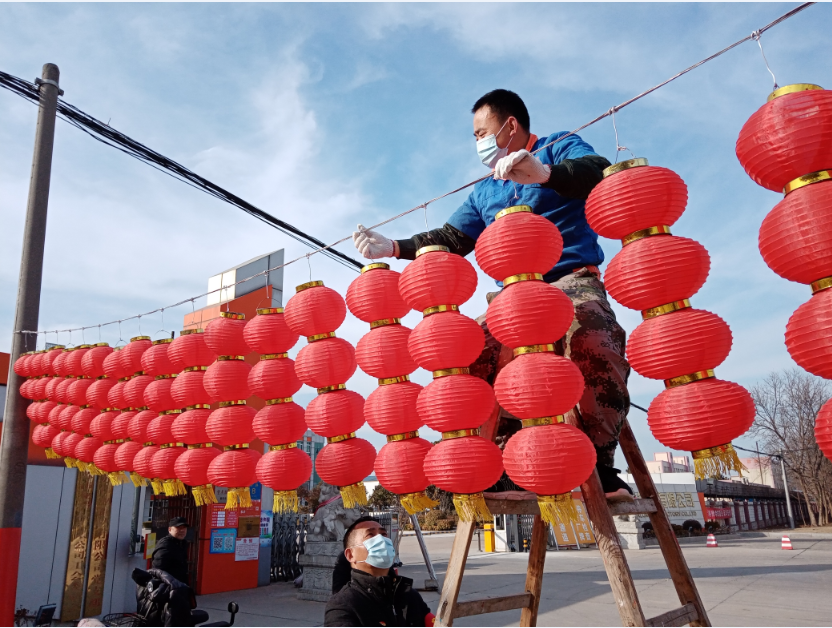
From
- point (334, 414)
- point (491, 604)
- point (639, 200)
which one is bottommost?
point (491, 604)

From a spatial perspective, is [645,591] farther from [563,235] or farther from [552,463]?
[552,463]

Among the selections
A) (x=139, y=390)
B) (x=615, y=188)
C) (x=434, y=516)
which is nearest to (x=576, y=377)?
(x=615, y=188)

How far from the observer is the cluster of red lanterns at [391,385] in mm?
2865

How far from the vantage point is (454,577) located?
8.46 feet

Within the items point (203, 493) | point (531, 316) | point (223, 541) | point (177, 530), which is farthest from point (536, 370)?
point (223, 541)

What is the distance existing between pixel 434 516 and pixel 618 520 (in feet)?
51.3

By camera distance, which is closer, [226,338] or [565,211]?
[565,211]

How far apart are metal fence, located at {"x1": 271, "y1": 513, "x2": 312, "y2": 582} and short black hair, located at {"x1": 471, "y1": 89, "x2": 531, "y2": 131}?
42.0 feet

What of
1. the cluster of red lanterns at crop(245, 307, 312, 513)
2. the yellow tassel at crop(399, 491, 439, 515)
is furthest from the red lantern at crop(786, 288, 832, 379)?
the cluster of red lanterns at crop(245, 307, 312, 513)

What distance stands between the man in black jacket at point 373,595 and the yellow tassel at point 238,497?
4.73 feet

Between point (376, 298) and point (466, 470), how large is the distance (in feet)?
3.79

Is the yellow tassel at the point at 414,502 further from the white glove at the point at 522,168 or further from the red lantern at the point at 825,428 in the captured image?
the red lantern at the point at 825,428

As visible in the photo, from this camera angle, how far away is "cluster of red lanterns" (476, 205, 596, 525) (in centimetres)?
A: 212

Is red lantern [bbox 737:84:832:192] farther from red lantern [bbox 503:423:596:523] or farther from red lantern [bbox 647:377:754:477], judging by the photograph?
red lantern [bbox 503:423:596:523]
